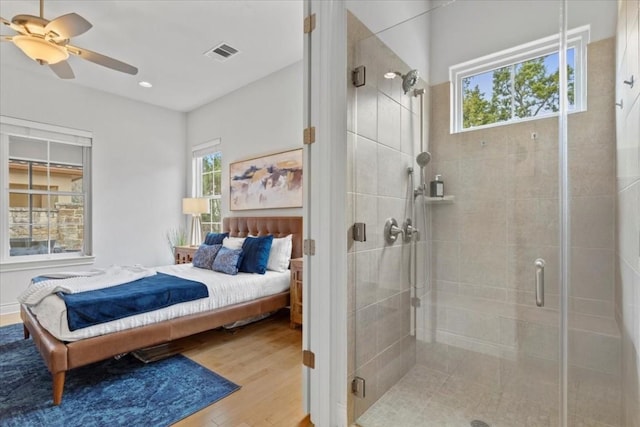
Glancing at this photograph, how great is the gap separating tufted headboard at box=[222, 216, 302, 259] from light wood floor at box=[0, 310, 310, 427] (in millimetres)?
910

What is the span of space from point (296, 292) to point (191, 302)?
40.4 inches

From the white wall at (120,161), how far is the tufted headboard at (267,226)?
1.33 m

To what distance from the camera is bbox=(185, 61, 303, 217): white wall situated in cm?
397

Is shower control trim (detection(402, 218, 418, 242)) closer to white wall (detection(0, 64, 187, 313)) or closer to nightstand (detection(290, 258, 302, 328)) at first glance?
nightstand (detection(290, 258, 302, 328))

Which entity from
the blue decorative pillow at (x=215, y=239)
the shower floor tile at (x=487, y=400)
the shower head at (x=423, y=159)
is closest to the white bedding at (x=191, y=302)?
Answer: the blue decorative pillow at (x=215, y=239)

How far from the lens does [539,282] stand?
1.84 metres

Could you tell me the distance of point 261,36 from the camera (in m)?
3.34

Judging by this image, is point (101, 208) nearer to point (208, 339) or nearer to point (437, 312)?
point (208, 339)

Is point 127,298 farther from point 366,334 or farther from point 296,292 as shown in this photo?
point 366,334

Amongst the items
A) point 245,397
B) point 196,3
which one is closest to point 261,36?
point 196,3

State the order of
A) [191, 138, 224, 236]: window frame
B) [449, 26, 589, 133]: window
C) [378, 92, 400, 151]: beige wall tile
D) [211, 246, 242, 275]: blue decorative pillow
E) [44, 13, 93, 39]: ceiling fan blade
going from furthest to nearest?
[191, 138, 224, 236]: window frame → [211, 246, 242, 275]: blue decorative pillow → [44, 13, 93, 39]: ceiling fan blade → [378, 92, 400, 151]: beige wall tile → [449, 26, 589, 133]: window

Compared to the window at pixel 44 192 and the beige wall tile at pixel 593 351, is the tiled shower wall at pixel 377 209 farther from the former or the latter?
the window at pixel 44 192

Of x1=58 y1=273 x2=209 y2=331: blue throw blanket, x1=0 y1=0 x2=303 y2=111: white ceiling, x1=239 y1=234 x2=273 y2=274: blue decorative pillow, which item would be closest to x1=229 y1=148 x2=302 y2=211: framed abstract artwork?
x1=239 y1=234 x2=273 y2=274: blue decorative pillow

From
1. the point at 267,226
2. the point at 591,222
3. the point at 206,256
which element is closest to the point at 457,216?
the point at 591,222
